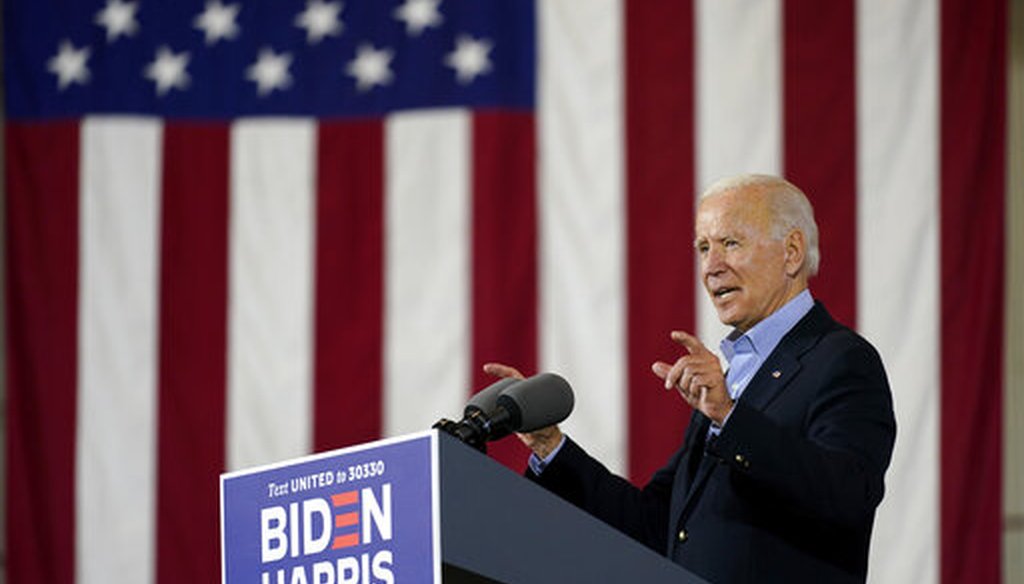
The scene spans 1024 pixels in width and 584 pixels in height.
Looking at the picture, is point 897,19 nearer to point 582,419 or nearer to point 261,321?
point 582,419

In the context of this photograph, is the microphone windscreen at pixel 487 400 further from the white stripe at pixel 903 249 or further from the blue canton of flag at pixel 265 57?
the blue canton of flag at pixel 265 57

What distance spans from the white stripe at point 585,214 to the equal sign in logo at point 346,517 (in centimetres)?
326

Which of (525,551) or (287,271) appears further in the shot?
(287,271)

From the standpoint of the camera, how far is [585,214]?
5.39 meters

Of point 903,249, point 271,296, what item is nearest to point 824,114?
point 903,249

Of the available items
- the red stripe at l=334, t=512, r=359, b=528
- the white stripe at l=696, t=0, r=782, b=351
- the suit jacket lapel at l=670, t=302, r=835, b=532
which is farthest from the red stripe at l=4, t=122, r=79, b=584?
the red stripe at l=334, t=512, r=359, b=528

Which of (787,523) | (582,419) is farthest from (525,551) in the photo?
(582,419)

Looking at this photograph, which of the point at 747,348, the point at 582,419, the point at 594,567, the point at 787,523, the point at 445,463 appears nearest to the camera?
the point at 445,463

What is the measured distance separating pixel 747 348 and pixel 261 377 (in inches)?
119

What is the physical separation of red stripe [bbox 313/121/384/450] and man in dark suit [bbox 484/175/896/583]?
261 cm

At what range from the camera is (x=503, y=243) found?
5441 mm

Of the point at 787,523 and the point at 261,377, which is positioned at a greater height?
the point at 261,377

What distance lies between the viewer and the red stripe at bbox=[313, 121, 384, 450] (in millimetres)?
5480

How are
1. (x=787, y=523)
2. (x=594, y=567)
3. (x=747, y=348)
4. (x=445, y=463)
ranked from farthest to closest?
(x=747, y=348) → (x=787, y=523) → (x=594, y=567) → (x=445, y=463)
